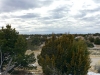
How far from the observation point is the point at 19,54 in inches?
682

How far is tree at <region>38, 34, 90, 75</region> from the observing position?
15.2m

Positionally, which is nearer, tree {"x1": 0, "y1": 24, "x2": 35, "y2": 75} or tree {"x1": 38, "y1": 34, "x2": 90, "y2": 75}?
tree {"x1": 38, "y1": 34, "x2": 90, "y2": 75}

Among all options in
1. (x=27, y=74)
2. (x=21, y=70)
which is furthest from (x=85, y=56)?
(x=21, y=70)

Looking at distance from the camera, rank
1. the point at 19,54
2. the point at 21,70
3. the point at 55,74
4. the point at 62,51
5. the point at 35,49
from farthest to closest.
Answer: the point at 35,49 < the point at 21,70 < the point at 19,54 < the point at 62,51 < the point at 55,74

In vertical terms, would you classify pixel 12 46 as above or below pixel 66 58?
above

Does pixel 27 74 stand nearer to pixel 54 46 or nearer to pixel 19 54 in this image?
pixel 19 54

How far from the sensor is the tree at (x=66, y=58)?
49.8 feet

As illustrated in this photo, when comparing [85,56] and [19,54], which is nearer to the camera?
[85,56]

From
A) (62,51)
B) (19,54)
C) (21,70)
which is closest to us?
(62,51)

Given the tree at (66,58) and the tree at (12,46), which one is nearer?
the tree at (66,58)

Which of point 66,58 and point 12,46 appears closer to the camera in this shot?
point 66,58

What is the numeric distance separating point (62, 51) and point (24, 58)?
3.69m

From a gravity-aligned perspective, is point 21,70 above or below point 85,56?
below

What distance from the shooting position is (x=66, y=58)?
1572 centimetres
